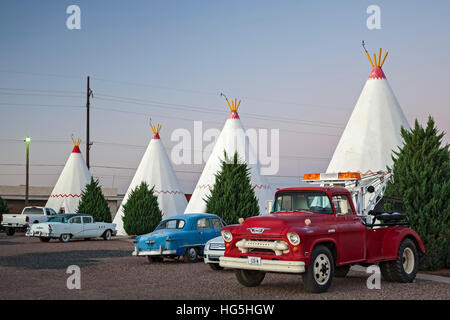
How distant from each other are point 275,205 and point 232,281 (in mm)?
1806

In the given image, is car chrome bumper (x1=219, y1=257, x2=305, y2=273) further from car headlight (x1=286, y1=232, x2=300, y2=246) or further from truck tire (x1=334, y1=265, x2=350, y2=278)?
truck tire (x1=334, y1=265, x2=350, y2=278)

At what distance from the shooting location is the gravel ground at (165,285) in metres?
8.41

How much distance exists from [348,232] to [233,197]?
35.2 feet

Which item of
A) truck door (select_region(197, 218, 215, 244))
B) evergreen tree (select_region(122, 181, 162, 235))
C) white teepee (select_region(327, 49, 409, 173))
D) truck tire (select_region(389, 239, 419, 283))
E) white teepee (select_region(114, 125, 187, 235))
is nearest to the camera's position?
truck tire (select_region(389, 239, 419, 283))

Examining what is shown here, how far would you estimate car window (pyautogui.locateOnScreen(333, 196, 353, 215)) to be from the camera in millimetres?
9328

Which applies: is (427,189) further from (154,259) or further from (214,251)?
(154,259)

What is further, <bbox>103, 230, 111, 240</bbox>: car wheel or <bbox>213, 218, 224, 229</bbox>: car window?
<bbox>103, 230, 111, 240</bbox>: car wheel

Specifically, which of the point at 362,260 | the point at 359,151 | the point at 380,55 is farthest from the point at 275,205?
the point at 380,55

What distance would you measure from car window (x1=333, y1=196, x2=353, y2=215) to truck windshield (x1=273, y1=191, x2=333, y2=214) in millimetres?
195

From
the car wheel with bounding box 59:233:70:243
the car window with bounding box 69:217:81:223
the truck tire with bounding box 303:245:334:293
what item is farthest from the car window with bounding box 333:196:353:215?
the car window with bounding box 69:217:81:223

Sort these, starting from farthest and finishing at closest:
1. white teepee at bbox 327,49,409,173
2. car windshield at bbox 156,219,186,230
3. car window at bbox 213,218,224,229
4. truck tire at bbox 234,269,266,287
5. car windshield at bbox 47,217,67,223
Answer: car windshield at bbox 47,217,67,223
white teepee at bbox 327,49,409,173
car window at bbox 213,218,224,229
car windshield at bbox 156,219,186,230
truck tire at bbox 234,269,266,287

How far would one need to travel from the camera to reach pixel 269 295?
848 centimetres

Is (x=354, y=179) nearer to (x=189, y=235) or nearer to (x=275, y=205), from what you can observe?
(x=275, y=205)

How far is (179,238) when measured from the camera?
13852mm
